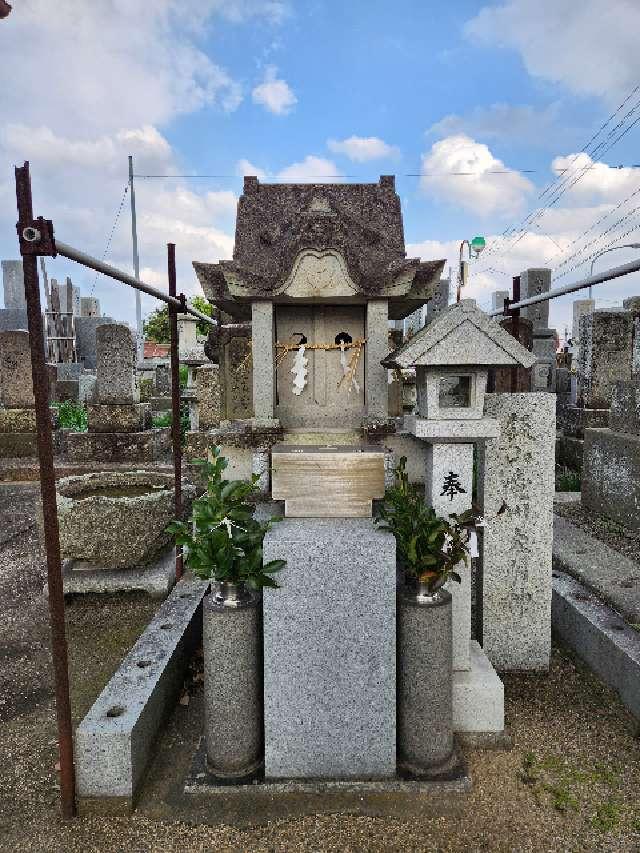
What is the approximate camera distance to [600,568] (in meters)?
4.55

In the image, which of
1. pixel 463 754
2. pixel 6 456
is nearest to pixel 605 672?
pixel 463 754

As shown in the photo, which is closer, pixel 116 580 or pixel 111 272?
pixel 111 272

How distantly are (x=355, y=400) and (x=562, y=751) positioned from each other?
2226 mm

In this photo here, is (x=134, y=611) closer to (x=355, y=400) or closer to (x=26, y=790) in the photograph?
(x=26, y=790)

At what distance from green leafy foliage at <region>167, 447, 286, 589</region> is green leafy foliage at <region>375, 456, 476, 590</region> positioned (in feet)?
2.10

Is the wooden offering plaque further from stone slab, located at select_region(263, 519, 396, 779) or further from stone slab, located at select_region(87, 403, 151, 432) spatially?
stone slab, located at select_region(87, 403, 151, 432)

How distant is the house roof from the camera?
2971 mm

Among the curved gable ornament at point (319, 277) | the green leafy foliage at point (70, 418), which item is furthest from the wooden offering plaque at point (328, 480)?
the green leafy foliage at point (70, 418)

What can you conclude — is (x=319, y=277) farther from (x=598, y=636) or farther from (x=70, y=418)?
(x=70, y=418)

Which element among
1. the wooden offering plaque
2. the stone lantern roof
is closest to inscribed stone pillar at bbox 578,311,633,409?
the stone lantern roof

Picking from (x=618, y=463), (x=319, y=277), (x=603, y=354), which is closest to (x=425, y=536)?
(x=319, y=277)

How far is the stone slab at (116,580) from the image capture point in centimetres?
475

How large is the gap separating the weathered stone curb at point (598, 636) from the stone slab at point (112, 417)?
26.9 feet

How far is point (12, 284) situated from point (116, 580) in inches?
683
